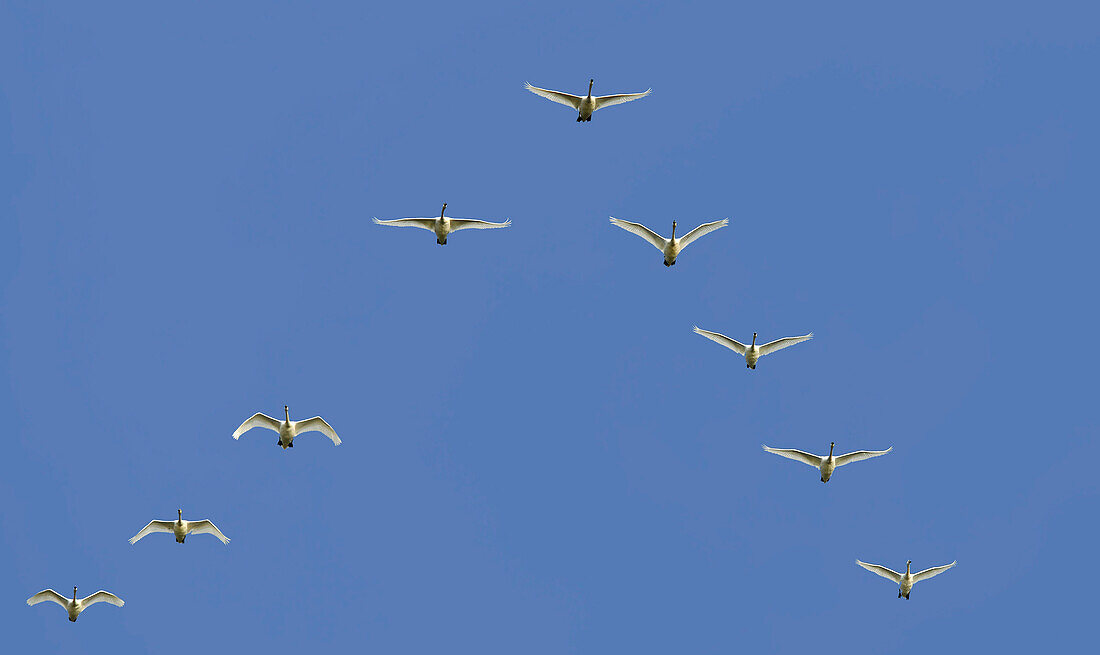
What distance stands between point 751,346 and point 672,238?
17.5 feet

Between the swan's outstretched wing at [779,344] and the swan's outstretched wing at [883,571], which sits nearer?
the swan's outstretched wing at [779,344]

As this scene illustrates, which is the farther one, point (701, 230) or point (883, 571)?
point (883, 571)

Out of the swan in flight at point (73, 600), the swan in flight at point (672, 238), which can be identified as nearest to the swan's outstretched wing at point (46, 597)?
the swan in flight at point (73, 600)

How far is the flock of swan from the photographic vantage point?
46.6 m

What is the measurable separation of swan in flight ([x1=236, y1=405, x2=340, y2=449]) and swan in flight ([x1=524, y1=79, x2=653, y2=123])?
14.6 metres

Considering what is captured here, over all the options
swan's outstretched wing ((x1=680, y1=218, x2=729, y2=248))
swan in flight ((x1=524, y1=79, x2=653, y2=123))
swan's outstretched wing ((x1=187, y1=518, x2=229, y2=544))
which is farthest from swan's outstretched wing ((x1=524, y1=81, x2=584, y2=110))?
swan's outstretched wing ((x1=187, y1=518, x2=229, y2=544))

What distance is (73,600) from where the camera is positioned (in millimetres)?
49750

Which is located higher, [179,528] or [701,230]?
[701,230]

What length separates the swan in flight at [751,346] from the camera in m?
48.5

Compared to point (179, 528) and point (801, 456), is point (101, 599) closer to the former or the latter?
point (179, 528)

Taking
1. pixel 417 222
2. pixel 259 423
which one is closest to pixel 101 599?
pixel 259 423

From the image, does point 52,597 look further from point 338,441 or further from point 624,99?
point 624,99

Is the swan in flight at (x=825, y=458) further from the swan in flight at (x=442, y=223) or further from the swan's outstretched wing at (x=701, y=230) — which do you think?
the swan in flight at (x=442, y=223)

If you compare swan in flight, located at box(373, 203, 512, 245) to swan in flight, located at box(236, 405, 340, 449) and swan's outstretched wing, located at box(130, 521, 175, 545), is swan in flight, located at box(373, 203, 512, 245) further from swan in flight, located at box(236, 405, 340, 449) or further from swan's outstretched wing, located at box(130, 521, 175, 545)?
swan's outstretched wing, located at box(130, 521, 175, 545)
